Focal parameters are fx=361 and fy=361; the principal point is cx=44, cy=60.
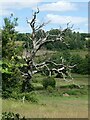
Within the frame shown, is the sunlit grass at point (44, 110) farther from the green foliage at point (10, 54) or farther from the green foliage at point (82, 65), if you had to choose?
the green foliage at point (82, 65)

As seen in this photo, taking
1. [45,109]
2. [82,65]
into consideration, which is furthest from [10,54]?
[82,65]

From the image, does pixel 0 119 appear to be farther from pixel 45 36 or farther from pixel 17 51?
pixel 45 36

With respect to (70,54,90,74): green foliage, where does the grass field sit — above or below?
below

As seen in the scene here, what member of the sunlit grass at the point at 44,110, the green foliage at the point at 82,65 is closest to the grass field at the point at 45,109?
the sunlit grass at the point at 44,110

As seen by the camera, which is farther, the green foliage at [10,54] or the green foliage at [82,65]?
the green foliage at [82,65]

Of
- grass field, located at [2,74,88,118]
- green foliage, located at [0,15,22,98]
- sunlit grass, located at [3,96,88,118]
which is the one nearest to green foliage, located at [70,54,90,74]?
green foliage, located at [0,15,22,98]

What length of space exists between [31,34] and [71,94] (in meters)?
8.10

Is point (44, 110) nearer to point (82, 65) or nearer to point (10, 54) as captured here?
point (10, 54)

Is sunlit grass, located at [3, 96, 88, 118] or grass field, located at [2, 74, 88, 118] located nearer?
sunlit grass, located at [3, 96, 88, 118]

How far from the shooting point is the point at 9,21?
28.1m

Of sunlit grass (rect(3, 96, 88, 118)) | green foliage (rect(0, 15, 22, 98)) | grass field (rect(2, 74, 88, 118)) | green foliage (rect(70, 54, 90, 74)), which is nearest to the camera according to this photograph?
sunlit grass (rect(3, 96, 88, 118))

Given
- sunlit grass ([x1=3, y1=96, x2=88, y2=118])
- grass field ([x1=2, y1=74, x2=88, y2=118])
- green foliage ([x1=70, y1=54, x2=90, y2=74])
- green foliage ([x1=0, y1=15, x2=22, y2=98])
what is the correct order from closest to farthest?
sunlit grass ([x1=3, y1=96, x2=88, y2=118]) → grass field ([x1=2, y1=74, x2=88, y2=118]) → green foliage ([x1=0, y1=15, x2=22, y2=98]) → green foliage ([x1=70, y1=54, x2=90, y2=74])

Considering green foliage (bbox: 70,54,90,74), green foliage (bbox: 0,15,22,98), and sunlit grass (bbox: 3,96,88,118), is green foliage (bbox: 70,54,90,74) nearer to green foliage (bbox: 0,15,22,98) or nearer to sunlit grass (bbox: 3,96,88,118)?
green foliage (bbox: 0,15,22,98)

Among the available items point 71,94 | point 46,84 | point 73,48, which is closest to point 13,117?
point 71,94
